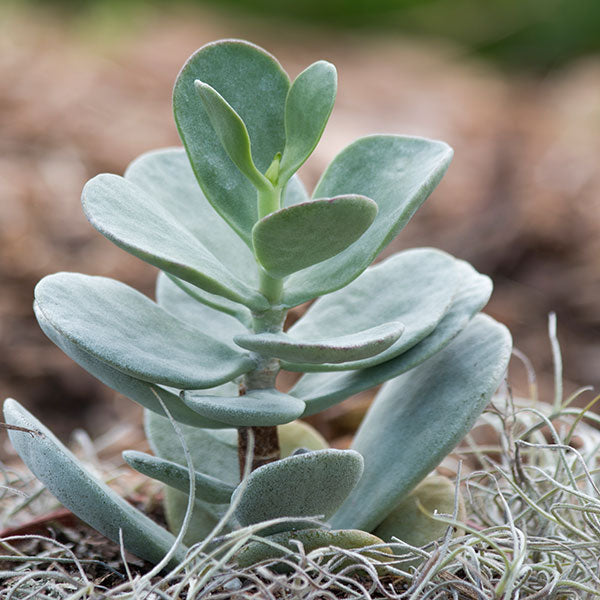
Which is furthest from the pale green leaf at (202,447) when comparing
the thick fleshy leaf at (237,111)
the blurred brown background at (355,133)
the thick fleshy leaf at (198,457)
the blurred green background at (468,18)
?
the blurred green background at (468,18)

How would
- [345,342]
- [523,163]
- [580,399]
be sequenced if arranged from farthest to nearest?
1. [523,163]
2. [580,399]
3. [345,342]

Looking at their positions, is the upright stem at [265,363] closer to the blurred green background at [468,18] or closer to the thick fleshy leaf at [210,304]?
the thick fleshy leaf at [210,304]

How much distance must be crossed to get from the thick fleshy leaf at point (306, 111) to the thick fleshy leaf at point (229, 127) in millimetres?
36

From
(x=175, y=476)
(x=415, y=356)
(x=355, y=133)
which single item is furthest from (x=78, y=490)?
(x=355, y=133)

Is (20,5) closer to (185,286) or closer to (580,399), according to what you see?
(580,399)

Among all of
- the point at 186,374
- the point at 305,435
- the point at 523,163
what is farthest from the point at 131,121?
the point at 186,374

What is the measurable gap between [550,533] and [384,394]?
0.69 ft

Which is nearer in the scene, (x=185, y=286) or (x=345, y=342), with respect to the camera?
(x=345, y=342)

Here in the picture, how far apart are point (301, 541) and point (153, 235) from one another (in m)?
0.26

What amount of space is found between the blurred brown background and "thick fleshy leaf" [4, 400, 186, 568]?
0.98 m

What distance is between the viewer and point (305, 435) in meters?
0.85

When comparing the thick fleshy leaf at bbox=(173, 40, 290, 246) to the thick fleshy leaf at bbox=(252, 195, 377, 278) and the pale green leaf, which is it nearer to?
the thick fleshy leaf at bbox=(252, 195, 377, 278)

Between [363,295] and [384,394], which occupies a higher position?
[363,295]

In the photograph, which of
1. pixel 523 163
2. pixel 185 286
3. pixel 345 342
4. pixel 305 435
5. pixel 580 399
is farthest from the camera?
pixel 523 163
